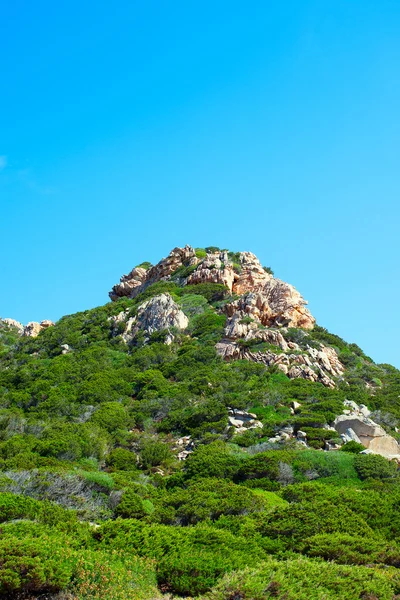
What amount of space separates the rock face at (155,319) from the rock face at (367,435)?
19753mm

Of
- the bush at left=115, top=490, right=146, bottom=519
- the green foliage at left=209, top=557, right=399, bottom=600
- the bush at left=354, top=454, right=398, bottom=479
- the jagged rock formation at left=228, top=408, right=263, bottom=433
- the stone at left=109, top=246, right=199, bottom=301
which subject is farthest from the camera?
the stone at left=109, top=246, right=199, bottom=301

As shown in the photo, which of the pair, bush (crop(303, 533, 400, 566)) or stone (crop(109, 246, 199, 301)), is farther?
stone (crop(109, 246, 199, 301))

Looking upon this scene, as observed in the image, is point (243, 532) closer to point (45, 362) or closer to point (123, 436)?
point (123, 436)

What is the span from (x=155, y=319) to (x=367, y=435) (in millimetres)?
24427

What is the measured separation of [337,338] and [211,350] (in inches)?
541

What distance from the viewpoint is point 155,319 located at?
5103cm

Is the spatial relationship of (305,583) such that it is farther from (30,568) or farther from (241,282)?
(241,282)

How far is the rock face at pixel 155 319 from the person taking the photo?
50.2 m

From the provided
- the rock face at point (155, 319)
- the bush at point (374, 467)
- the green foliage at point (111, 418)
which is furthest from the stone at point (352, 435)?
the rock face at point (155, 319)

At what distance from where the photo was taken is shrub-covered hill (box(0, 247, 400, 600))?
36.9 ft

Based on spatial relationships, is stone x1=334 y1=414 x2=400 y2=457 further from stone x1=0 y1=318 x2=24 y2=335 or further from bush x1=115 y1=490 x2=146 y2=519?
stone x1=0 y1=318 x2=24 y2=335

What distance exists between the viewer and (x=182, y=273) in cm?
6338

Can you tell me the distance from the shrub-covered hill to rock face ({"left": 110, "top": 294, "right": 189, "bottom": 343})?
0.20m

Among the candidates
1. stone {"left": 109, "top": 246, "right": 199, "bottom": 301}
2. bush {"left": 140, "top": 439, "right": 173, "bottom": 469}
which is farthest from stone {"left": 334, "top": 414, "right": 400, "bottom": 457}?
stone {"left": 109, "top": 246, "right": 199, "bottom": 301}
